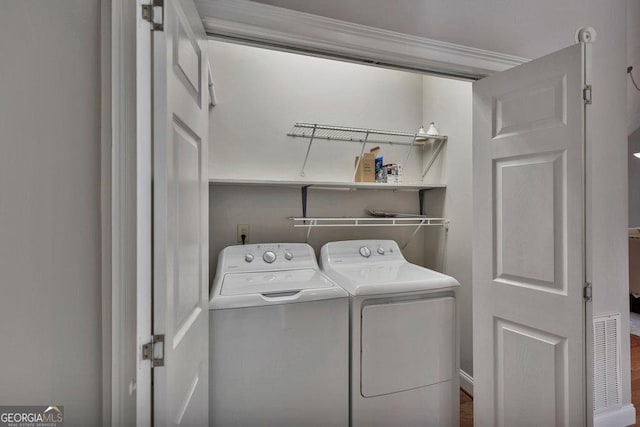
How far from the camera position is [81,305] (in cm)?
66

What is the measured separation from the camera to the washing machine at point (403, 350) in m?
1.50

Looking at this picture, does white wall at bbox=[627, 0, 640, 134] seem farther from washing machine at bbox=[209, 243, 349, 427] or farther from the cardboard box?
washing machine at bbox=[209, 243, 349, 427]

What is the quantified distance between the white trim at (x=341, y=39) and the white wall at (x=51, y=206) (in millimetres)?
561

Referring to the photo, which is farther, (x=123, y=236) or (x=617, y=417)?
(x=617, y=417)

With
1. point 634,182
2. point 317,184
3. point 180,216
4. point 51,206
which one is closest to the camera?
point 51,206

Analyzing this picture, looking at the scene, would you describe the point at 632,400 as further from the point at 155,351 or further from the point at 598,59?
the point at 155,351

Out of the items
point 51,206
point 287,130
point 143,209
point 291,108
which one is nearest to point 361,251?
point 287,130

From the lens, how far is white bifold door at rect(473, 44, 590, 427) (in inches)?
45.4

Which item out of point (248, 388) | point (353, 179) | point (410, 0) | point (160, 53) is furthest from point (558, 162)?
point (248, 388)

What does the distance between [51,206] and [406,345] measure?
1.58 metres

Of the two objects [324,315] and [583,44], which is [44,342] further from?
[583,44]

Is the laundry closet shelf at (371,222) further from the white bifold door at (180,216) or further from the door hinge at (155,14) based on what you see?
the door hinge at (155,14)

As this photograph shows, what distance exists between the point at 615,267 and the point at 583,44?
1314 mm

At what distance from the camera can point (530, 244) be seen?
4.26 feet
